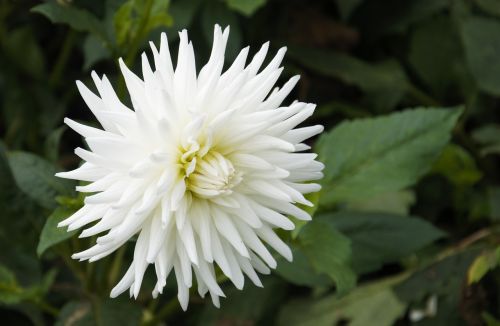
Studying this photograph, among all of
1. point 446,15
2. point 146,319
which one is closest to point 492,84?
point 446,15

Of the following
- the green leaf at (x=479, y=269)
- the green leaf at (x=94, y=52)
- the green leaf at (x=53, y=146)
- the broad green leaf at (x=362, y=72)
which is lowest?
Answer: the green leaf at (x=53, y=146)

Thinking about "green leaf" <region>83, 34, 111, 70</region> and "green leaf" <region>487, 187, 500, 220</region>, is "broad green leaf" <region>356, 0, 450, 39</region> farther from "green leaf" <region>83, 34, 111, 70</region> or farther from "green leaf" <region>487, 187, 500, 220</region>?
"green leaf" <region>83, 34, 111, 70</region>

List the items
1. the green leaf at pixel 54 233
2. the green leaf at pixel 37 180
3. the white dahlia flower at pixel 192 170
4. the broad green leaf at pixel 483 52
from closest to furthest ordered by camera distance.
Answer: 1. the white dahlia flower at pixel 192 170
2. the green leaf at pixel 54 233
3. the green leaf at pixel 37 180
4. the broad green leaf at pixel 483 52

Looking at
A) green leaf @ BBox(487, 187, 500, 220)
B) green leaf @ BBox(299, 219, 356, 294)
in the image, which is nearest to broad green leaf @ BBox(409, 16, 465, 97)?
green leaf @ BBox(487, 187, 500, 220)

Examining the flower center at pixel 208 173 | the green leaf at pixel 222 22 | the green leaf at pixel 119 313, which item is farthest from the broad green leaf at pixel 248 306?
the flower center at pixel 208 173

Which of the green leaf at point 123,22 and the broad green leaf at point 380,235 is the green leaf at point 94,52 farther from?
the broad green leaf at point 380,235
